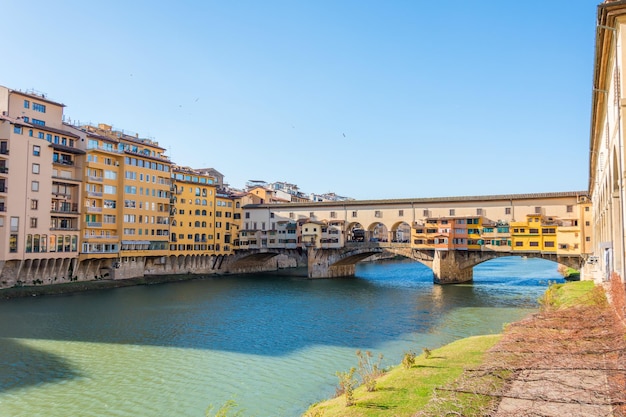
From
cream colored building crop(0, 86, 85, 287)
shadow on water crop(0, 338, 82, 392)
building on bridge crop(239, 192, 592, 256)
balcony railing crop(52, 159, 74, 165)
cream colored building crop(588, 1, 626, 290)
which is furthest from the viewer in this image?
building on bridge crop(239, 192, 592, 256)

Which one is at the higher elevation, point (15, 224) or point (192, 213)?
point (192, 213)

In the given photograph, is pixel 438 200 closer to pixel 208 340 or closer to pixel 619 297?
pixel 208 340

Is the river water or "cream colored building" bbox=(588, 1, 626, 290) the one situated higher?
"cream colored building" bbox=(588, 1, 626, 290)

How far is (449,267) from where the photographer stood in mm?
63906

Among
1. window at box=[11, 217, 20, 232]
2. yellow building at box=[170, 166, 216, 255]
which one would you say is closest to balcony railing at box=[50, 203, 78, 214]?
window at box=[11, 217, 20, 232]

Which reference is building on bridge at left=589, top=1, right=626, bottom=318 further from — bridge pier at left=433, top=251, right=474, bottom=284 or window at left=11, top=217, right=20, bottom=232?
window at left=11, top=217, right=20, bottom=232

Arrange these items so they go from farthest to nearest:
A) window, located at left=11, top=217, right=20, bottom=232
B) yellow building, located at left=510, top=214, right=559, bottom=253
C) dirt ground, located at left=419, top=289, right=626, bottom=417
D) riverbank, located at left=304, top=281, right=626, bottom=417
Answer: yellow building, located at left=510, top=214, right=559, bottom=253 → window, located at left=11, top=217, right=20, bottom=232 → riverbank, located at left=304, top=281, right=626, bottom=417 → dirt ground, located at left=419, top=289, right=626, bottom=417

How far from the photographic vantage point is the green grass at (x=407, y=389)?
40.2ft

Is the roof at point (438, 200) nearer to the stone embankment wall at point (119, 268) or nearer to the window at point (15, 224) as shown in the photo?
the stone embankment wall at point (119, 268)

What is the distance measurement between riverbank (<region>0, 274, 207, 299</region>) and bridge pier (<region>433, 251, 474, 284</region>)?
34154mm

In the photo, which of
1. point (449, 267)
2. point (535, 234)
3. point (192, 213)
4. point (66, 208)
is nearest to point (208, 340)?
point (66, 208)

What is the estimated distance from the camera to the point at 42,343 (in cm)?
2770

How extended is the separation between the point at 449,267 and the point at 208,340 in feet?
140

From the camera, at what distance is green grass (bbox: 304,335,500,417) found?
483 inches
